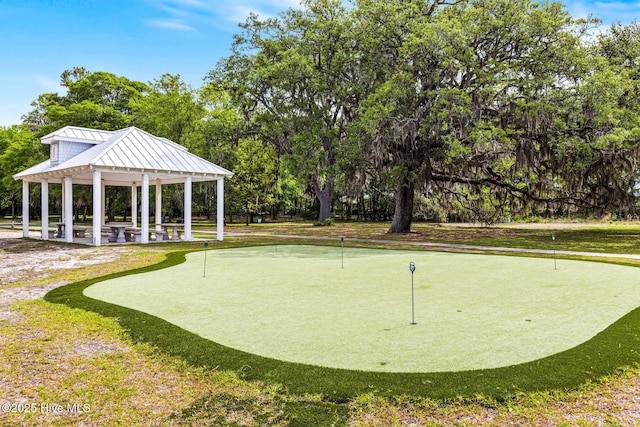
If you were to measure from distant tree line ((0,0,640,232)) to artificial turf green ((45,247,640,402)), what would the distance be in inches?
572

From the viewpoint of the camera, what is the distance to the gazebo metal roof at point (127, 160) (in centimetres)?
1811

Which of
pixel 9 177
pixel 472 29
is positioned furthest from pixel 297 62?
pixel 9 177

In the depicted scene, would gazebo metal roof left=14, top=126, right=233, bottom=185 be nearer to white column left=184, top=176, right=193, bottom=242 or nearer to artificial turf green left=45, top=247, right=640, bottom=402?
white column left=184, top=176, right=193, bottom=242

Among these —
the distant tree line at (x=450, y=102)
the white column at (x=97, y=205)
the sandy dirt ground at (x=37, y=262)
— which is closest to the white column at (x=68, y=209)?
the sandy dirt ground at (x=37, y=262)

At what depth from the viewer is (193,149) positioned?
3406cm

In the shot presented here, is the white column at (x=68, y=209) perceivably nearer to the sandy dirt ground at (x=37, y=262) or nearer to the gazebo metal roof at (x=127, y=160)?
the gazebo metal roof at (x=127, y=160)

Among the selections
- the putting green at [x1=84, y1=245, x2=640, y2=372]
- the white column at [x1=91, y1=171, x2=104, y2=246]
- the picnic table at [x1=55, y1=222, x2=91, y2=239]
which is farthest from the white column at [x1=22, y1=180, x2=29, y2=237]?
the putting green at [x1=84, y1=245, x2=640, y2=372]

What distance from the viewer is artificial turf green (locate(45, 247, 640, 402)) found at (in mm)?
3959

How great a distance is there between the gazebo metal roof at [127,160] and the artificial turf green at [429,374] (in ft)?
46.5

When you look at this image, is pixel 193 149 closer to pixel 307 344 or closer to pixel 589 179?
pixel 589 179

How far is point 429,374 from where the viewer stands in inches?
166

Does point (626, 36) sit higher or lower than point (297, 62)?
higher

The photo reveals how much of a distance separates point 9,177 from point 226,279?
135 ft

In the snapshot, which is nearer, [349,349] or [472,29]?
[349,349]
